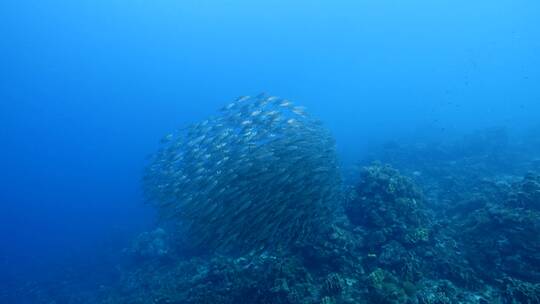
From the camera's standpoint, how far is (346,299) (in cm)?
673

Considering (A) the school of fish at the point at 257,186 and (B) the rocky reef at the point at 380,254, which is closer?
(A) the school of fish at the point at 257,186

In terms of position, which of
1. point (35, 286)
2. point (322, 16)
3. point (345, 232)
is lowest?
point (345, 232)

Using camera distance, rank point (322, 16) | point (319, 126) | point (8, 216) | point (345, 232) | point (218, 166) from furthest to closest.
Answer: point (322, 16), point (8, 216), point (319, 126), point (345, 232), point (218, 166)

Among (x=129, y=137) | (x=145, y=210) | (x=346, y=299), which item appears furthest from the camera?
(x=129, y=137)

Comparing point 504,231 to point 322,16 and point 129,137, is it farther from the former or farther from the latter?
point 322,16

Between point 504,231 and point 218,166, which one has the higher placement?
point 218,166

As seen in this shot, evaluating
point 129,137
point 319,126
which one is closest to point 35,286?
point 319,126

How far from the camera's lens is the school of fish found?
6.55m

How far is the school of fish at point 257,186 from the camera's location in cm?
655

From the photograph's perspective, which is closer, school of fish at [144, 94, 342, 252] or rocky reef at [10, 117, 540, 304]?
school of fish at [144, 94, 342, 252]

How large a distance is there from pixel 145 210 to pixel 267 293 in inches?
1012

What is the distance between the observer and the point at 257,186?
6746 mm

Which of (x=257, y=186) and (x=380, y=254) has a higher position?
(x=257, y=186)

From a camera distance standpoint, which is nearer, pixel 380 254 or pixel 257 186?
pixel 257 186
